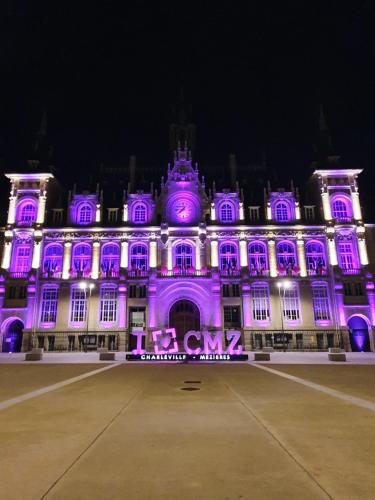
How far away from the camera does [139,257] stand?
42.9 metres

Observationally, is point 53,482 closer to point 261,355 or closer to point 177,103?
point 261,355

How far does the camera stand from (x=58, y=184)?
48375 millimetres

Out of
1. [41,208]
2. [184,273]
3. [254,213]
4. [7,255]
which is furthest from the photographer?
[254,213]

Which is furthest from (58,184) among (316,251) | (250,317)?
(316,251)

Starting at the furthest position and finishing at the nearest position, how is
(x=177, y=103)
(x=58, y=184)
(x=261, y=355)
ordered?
(x=177, y=103), (x=58, y=184), (x=261, y=355)

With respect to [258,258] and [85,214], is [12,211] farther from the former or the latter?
[258,258]

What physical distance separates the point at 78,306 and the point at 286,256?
87.1 ft

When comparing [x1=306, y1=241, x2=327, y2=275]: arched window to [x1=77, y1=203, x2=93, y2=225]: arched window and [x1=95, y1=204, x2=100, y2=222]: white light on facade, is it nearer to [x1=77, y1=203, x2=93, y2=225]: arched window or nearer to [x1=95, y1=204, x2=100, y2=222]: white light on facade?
[x1=95, y1=204, x2=100, y2=222]: white light on facade

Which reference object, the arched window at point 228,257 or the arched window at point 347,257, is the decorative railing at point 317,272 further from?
the arched window at point 228,257

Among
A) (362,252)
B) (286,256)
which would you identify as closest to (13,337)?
(286,256)

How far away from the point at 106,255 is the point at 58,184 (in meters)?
14.1

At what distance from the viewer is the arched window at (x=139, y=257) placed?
4233 centimetres

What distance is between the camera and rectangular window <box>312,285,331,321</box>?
40469 millimetres

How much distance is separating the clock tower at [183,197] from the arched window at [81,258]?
35.2 ft
